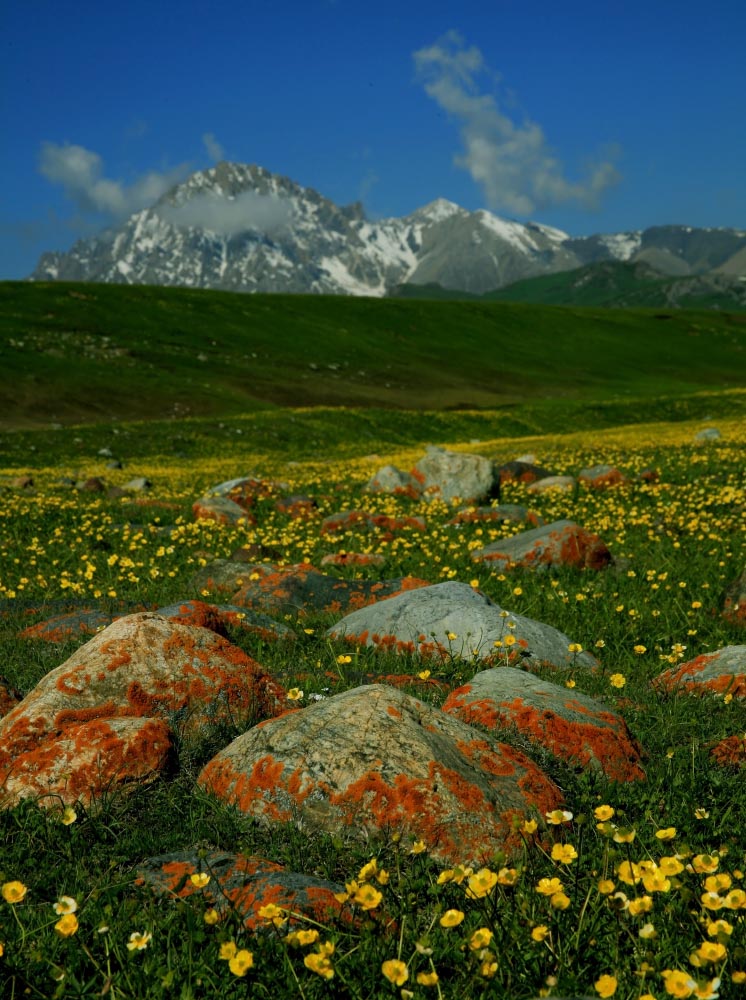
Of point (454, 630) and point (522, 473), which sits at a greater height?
point (522, 473)

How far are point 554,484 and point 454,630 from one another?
40.0ft

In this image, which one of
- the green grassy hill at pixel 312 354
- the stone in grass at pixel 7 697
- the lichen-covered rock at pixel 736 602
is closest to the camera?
the stone in grass at pixel 7 697

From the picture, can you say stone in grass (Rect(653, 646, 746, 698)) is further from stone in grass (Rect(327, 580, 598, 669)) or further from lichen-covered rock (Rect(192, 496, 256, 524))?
lichen-covered rock (Rect(192, 496, 256, 524))

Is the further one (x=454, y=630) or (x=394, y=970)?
(x=454, y=630)

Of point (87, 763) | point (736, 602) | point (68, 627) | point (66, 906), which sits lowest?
point (736, 602)

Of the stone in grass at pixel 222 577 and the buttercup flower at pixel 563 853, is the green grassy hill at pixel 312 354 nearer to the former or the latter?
the stone in grass at pixel 222 577

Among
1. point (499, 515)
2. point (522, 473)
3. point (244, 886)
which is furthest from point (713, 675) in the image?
point (522, 473)

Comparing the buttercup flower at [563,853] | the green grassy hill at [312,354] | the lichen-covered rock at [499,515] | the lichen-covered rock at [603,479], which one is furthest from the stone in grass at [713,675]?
the green grassy hill at [312,354]

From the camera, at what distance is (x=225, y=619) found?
7.80 m

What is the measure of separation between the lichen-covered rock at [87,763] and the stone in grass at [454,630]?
121 inches

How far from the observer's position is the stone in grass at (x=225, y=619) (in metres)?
6.93

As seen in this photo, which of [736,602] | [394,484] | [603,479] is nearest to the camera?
[736,602]

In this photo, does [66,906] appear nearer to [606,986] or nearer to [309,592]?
[606,986]

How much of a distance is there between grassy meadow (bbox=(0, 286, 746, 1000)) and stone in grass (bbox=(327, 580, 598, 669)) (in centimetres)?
22
